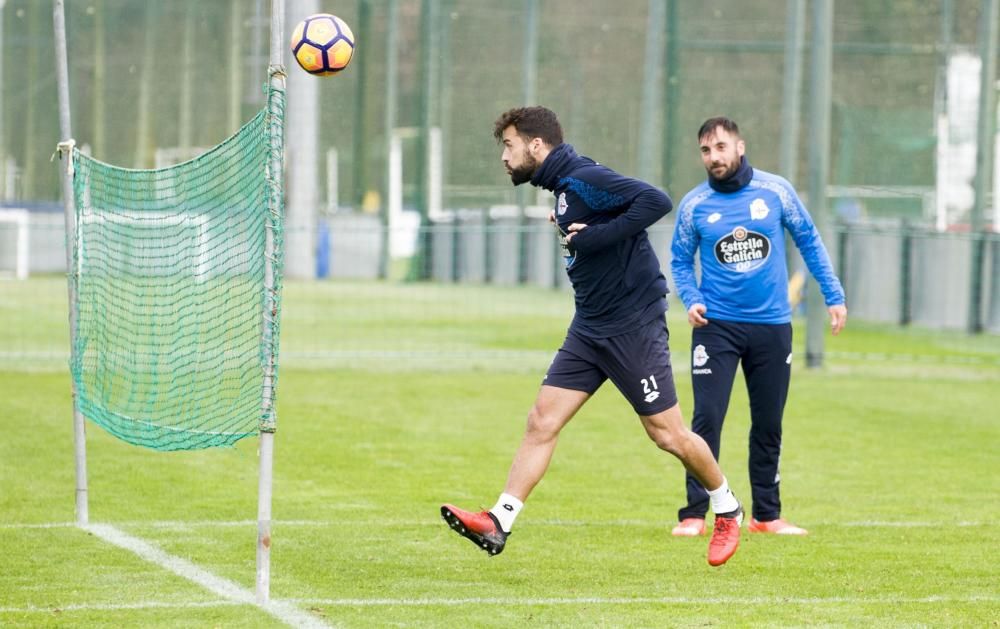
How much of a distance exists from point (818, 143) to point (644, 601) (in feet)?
A: 38.2

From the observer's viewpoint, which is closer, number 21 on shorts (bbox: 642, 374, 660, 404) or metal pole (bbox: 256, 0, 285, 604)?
metal pole (bbox: 256, 0, 285, 604)

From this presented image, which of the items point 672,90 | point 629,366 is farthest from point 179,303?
point 672,90

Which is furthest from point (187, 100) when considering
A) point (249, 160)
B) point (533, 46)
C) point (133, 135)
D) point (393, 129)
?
point (249, 160)

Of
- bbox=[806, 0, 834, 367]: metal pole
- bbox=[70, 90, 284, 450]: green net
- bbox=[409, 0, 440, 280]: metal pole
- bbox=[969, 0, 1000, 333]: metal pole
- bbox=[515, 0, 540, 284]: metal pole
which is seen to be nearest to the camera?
bbox=[70, 90, 284, 450]: green net

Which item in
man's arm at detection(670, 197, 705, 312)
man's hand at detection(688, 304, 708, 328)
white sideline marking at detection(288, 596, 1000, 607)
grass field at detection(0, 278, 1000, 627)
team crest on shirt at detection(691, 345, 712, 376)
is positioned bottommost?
grass field at detection(0, 278, 1000, 627)

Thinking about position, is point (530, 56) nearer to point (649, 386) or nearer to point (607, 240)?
point (649, 386)

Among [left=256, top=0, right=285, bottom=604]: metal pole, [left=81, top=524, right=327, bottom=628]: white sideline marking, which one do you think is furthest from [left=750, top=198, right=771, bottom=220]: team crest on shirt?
[left=81, top=524, right=327, bottom=628]: white sideline marking

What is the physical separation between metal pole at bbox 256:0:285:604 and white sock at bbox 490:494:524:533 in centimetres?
109

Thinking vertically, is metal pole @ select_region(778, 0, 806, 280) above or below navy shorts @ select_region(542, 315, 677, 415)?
above

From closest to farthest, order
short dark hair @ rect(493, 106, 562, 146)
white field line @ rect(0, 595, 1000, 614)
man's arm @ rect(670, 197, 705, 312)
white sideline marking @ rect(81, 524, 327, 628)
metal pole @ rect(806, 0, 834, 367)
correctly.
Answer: white sideline marking @ rect(81, 524, 327, 628)
white field line @ rect(0, 595, 1000, 614)
short dark hair @ rect(493, 106, 562, 146)
man's arm @ rect(670, 197, 705, 312)
metal pole @ rect(806, 0, 834, 367)

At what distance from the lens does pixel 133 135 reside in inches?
812

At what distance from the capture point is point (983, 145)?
22828 mm

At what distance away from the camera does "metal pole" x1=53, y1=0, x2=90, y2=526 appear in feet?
30.6

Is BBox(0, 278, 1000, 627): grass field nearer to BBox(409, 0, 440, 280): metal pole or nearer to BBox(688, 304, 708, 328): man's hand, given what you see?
BBox(688, 304, 708, 328): man's hand
